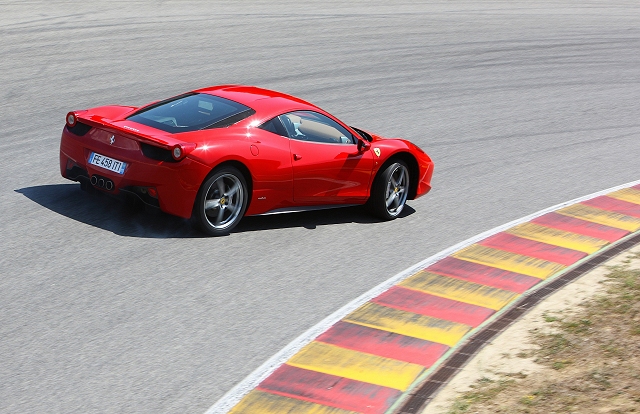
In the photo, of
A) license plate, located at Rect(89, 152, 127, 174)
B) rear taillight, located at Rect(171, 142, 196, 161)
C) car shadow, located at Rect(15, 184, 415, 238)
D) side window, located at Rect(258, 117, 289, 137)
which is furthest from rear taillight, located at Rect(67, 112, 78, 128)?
side window, located at Rect(258, 117, 289, 137)

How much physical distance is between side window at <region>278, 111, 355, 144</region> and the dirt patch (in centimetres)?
281

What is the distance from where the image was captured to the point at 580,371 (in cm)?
635

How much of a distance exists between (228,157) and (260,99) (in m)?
1.08

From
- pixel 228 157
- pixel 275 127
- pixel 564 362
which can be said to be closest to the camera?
pixel 564 362

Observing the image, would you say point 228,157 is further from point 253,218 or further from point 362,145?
point 362,145

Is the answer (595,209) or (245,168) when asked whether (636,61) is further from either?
(245,168)

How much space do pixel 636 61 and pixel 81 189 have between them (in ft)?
50.0

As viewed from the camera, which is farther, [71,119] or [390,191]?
[390,191]

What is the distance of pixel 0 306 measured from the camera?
6590 millimetres

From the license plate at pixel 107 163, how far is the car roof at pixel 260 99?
1.40 m

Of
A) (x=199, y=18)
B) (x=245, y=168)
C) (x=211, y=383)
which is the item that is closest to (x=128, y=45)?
(x=199, y=18)

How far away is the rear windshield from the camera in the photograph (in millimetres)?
8578

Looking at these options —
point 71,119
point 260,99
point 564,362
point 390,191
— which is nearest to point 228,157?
point 260,99

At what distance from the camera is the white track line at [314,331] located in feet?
18.9
